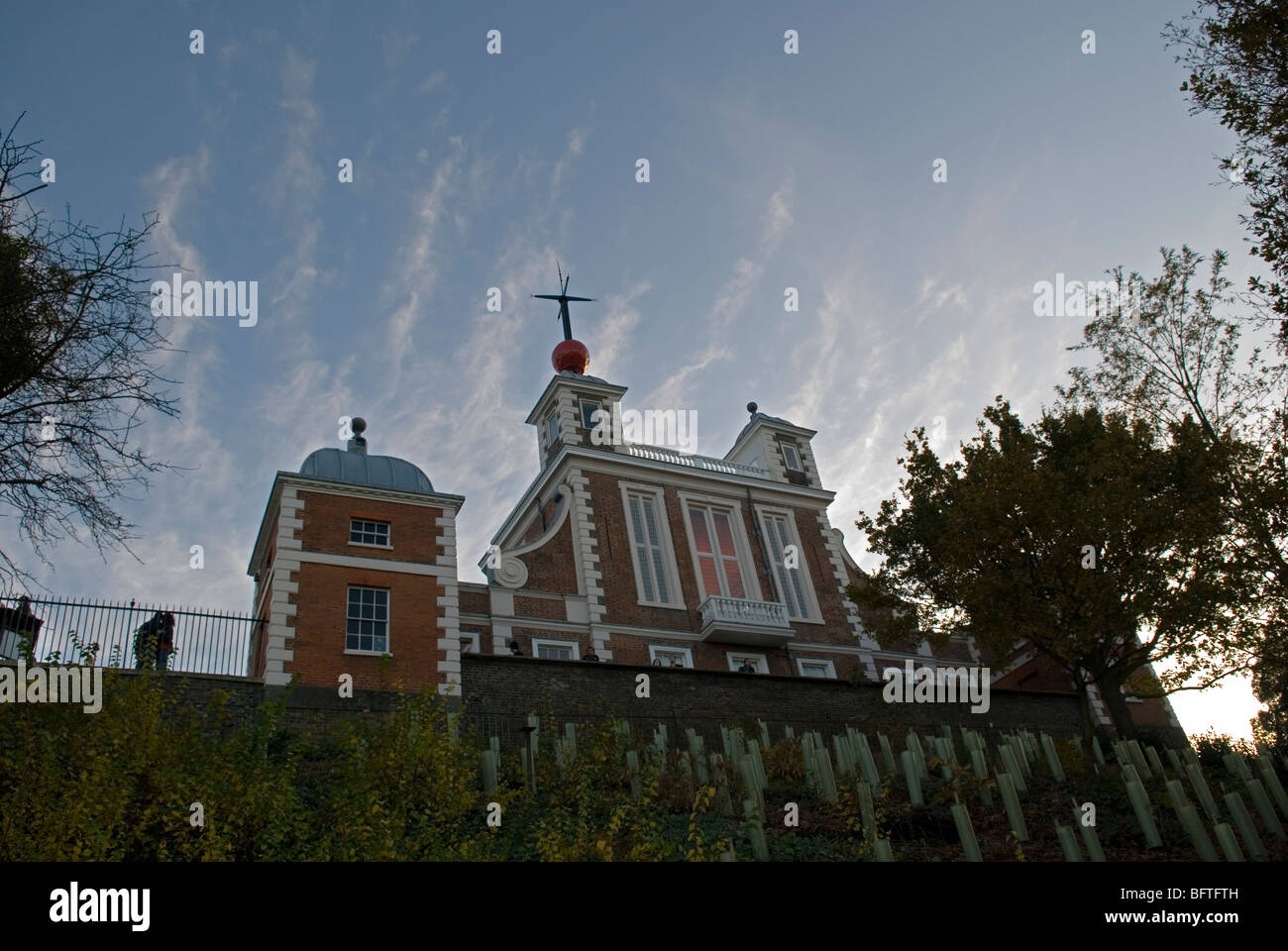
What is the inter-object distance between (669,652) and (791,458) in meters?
12.2

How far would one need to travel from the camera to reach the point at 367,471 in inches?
952

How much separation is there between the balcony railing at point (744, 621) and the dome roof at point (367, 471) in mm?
10610

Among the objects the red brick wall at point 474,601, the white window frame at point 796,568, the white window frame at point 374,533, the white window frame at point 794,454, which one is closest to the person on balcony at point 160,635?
the white window frame at point 374,533

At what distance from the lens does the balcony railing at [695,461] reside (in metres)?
34.6

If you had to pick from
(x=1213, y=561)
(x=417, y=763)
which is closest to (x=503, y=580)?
(x=417, y=763)

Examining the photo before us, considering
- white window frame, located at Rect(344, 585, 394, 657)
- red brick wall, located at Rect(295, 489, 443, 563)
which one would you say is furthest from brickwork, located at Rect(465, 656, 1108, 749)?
red brick wall, located at Rect(295, 489, 443, 563)

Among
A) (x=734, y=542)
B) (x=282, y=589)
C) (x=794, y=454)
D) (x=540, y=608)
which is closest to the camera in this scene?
(x=282, y=589)

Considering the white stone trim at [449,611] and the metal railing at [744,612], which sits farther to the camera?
the metal railing at [744,612]

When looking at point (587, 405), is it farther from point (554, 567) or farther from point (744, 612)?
point (744, 612)

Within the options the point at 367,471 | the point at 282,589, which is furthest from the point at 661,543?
the point at 282,589

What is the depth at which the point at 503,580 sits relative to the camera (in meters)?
28.3

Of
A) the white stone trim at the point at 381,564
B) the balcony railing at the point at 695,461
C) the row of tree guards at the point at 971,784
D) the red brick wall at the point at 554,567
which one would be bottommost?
the row of tree guards at the point at 971,784

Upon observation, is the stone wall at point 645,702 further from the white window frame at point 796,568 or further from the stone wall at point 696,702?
the white window frame at point 796,568
